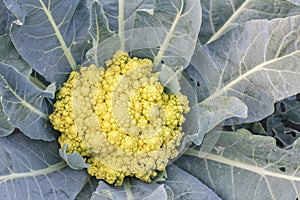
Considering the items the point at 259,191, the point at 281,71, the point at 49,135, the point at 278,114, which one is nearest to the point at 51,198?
the point at 49,135

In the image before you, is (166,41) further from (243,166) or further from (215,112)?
(243,166)

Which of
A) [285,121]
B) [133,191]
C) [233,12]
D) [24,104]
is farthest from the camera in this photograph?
[285,121]

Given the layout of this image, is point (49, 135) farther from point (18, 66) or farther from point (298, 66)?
point (298, 66)

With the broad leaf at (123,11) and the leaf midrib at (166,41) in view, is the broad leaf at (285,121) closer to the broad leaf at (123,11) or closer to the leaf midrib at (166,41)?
the leaf midrib at (166,41)

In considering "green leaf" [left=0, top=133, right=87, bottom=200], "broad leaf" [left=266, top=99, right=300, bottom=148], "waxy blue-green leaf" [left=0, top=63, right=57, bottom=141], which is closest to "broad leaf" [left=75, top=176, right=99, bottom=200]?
"green leaf" [left=0, top=133, right=87, bottom=200]

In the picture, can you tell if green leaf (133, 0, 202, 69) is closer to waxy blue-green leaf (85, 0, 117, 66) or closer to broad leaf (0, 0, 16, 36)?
waxy blue-green leaf (85, 0, 117, 66)

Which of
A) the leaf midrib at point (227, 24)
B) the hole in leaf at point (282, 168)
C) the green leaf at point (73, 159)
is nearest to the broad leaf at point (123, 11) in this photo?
the leaf midrib at point (227, 24)

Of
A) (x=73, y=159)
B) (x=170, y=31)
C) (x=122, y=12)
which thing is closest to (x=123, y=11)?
(x=122, y=12)
